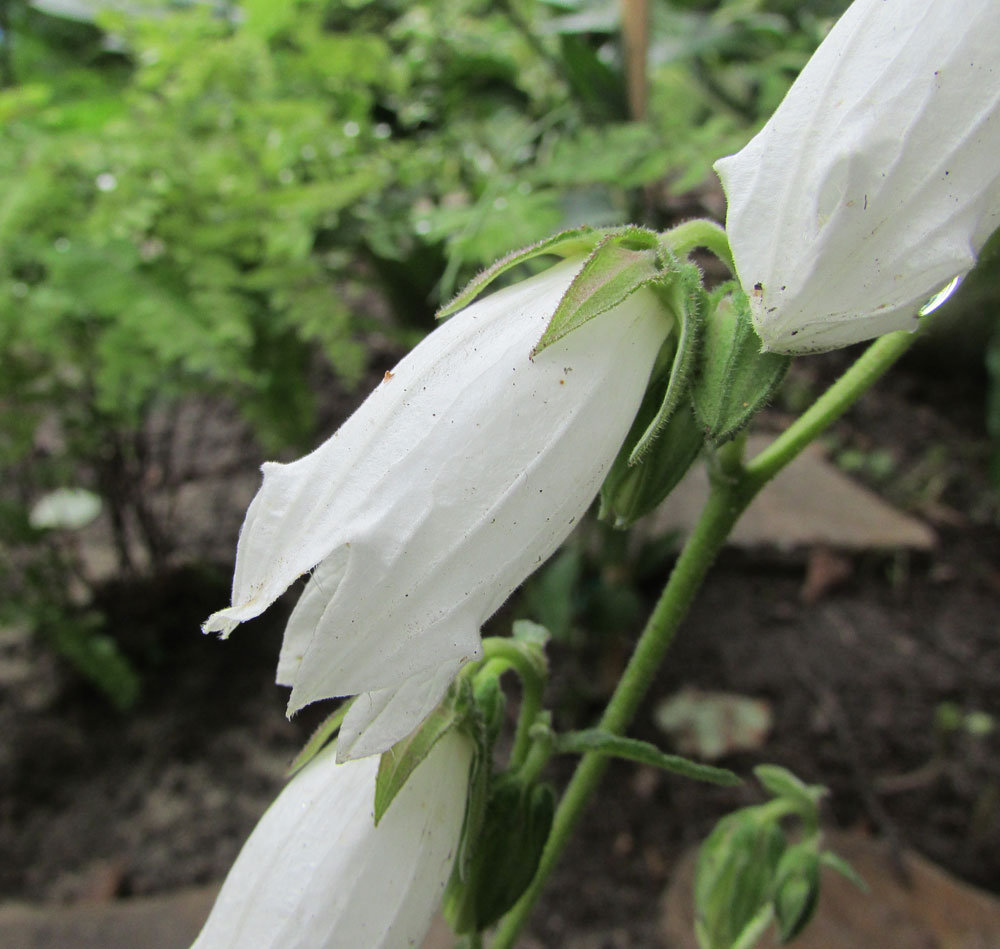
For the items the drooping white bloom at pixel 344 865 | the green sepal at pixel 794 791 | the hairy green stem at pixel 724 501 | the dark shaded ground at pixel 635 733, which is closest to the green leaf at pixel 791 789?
the green sepal at pixel 794 791

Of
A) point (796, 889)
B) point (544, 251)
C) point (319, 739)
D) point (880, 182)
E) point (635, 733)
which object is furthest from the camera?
point (635, 733)

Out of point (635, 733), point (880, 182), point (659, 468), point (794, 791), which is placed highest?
point (880, 182)

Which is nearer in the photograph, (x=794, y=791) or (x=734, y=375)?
(x=734, y=375)

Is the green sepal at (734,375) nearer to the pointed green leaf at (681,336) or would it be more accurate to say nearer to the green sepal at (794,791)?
the pointed green leaf at (681,336)

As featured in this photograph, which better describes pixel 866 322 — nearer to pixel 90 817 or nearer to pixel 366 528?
pixel 366 528

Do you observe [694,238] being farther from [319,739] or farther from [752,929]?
[752,929]

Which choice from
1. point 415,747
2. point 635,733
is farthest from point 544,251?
point 635,733

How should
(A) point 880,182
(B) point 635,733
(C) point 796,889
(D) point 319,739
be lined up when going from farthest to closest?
(B) point 635,733
(C) point 796,889
(D) point 319,739
(A) point 880,182

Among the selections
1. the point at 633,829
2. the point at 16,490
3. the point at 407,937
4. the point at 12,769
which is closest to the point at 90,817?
the point at 12,769
